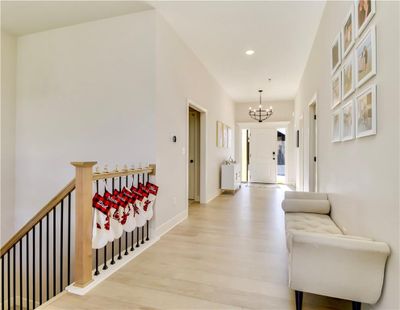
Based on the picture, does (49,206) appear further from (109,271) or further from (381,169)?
(381,169)

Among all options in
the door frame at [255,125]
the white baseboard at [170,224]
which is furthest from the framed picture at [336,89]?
the door frame at [255,125]

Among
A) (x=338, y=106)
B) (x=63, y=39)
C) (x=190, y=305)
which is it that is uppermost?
(x=63, y=39)

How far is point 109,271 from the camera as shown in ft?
7.36

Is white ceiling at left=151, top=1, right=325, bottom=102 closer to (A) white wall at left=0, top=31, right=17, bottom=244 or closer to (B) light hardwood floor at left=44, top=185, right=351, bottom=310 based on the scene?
(A) white wall at left=0, top=31, right=17, bottom=244

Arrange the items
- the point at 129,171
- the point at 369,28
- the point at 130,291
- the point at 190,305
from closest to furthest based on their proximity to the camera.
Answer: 1. the point at 369,28
2. the point at 190,305
3. the point at 130,291
4. the point at 129,171

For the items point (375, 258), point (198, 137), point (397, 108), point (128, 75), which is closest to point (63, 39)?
point (128, 75)

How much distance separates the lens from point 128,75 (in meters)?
3.23

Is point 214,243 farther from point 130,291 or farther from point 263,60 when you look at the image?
point 263,60

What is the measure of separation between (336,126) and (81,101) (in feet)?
11.1

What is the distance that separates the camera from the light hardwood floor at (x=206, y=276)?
1806 mm

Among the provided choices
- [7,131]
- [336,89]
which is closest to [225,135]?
[336,89]

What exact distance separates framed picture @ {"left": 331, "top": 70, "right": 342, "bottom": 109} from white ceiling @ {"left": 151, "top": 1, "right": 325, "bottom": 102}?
120cm

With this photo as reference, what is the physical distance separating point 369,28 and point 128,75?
2696mm

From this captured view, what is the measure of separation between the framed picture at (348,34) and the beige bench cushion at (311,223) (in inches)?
64.9
